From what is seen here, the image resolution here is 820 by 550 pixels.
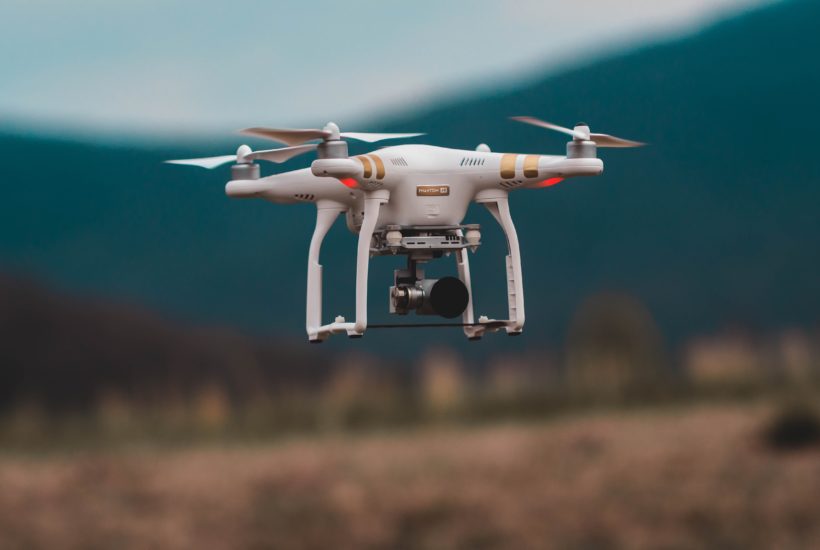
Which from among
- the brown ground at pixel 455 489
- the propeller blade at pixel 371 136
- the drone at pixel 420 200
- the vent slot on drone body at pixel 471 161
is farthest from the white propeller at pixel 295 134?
the brown ground at pixel 455 489

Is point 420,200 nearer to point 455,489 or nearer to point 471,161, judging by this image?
point 471,161

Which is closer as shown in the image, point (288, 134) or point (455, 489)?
point (288, 134)

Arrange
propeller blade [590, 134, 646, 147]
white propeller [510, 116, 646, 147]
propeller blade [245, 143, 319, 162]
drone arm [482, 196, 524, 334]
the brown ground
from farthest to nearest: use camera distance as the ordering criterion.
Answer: the brown ground → propeller blade [590, 134, 646, 147] → propeller blade [245, 143, 319, 162] → drone arm [482, 196, 524, 334] → white propeller [510, 116, 646, 147]

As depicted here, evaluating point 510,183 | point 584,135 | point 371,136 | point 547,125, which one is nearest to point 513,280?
point 510,183

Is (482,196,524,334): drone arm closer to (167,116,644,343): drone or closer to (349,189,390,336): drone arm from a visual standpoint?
(167,116,644,343): drone

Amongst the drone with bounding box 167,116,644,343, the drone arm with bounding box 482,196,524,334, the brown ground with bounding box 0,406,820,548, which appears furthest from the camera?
the brown ground with bounding box 0,406,820,548

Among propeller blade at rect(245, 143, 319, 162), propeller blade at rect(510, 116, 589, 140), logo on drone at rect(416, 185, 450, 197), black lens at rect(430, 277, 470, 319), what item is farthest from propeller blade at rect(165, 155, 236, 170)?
propeller blade at rect(510, 116, 589, 140)
